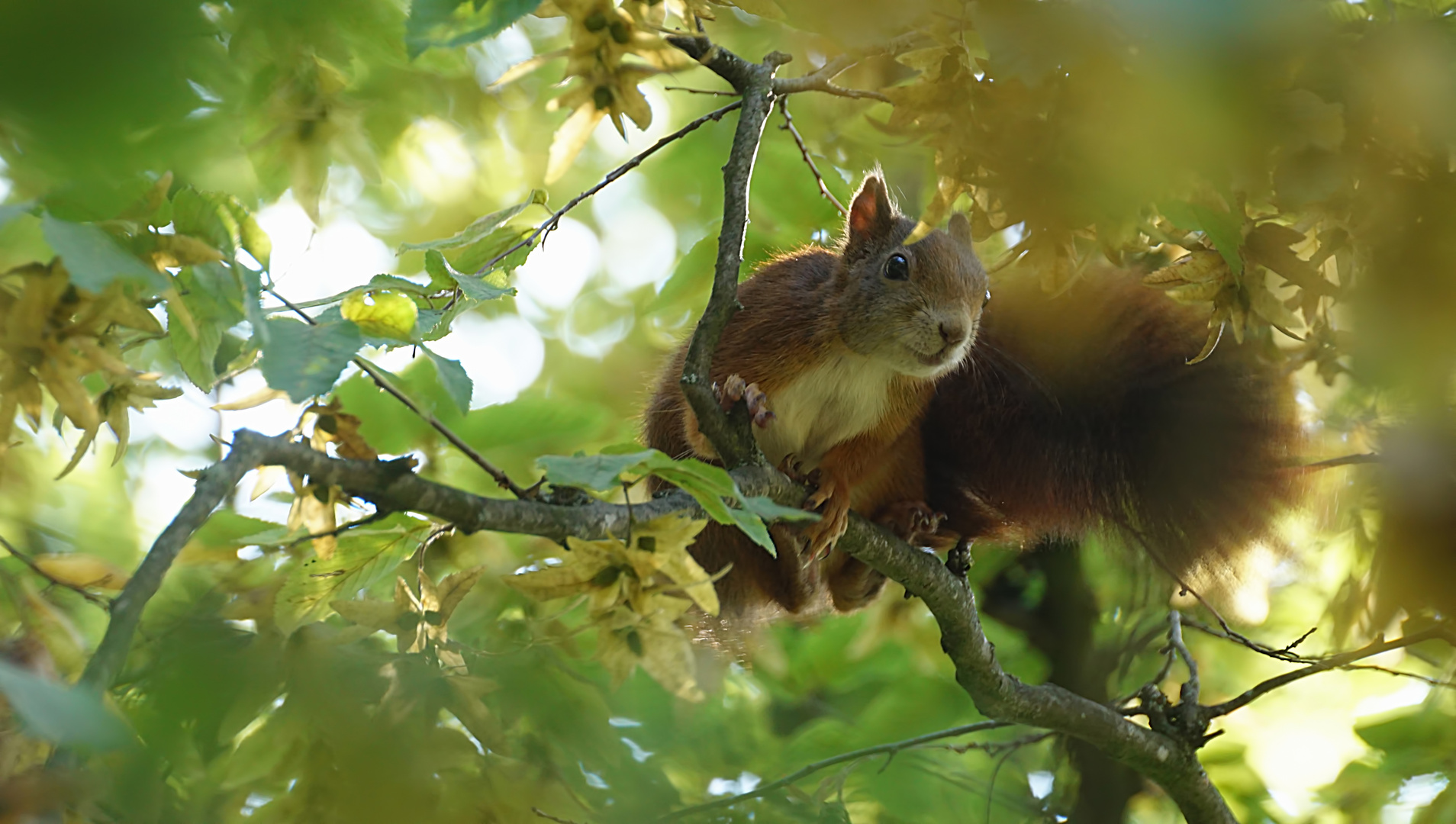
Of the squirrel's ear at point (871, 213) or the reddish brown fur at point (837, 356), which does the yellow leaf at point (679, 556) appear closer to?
the reddish brown fur at point (837, 356)

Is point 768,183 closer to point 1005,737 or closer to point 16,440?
point 16,440

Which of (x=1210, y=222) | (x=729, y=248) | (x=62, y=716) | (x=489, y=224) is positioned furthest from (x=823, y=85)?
(x=62, y=716)

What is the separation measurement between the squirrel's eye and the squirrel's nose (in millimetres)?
264

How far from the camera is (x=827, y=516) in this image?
2.34 metres

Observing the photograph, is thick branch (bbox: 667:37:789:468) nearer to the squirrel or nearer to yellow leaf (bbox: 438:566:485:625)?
yellow leaf (bbox: 438:566:485:625)

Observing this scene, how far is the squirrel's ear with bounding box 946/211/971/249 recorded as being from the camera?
2859 mm

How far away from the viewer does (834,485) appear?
7.91 ft

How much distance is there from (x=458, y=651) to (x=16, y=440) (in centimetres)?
62

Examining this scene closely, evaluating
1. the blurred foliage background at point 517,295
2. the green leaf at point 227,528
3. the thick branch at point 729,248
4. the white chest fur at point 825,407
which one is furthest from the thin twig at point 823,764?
the green leaf at point 227,528

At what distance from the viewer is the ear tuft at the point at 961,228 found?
285 centimetres

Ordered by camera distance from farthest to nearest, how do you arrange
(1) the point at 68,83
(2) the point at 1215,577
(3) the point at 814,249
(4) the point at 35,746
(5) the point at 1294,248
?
(3) the point at 814,249
(2) the point at 1215,577
(5) the point at 1294,248
(4) the point at 35,746
(1) the point at 68,83

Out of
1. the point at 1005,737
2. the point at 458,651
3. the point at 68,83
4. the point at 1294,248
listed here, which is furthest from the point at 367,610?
the point at 1005,737

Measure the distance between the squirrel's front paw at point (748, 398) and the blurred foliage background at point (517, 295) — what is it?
367 mm

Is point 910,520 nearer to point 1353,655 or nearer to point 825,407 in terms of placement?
point 825,407
